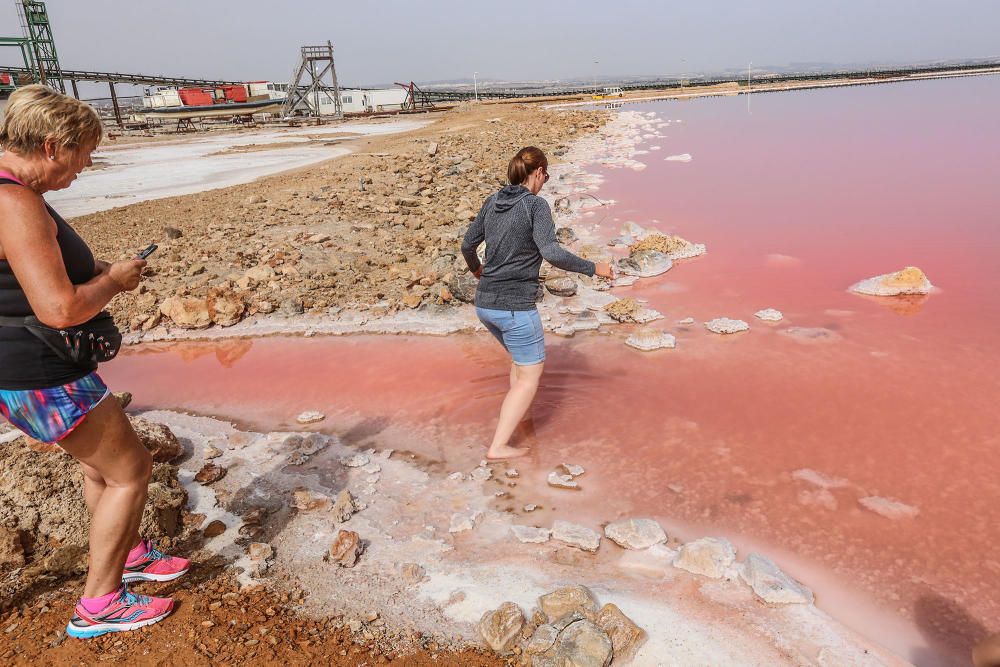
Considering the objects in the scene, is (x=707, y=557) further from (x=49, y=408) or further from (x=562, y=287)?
(x=562, y=287)

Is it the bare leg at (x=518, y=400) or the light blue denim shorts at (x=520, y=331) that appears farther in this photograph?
the bare leg at (x=518, y=400)

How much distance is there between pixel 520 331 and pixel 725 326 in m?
2.46

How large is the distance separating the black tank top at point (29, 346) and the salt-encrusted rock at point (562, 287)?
14.1ft

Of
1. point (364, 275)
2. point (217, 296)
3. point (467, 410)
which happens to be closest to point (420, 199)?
point (364, 275)

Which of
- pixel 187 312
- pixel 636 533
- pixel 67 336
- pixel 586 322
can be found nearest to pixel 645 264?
pixel 586 322

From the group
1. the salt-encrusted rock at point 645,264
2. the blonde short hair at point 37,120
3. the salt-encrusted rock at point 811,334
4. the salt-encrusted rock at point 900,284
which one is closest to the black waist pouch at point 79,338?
the blonde short hair at point 37,120

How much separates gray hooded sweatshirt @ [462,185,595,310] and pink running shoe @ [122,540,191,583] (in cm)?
185

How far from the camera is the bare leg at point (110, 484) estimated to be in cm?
211

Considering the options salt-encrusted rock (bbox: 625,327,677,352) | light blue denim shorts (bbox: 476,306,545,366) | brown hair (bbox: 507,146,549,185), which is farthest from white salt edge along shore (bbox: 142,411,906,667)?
salt-encrusted rock (bbox: 625,327,677,352)

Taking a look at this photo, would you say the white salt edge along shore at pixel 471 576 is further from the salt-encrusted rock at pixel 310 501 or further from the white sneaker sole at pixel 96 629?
the white sneaker sole at pixel 96 629

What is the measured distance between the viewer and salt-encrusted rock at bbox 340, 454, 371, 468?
3.61m

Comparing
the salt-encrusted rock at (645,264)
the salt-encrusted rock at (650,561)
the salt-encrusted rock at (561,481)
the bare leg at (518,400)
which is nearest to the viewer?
the salt-encrusted rock at (650,561)

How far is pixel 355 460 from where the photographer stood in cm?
365

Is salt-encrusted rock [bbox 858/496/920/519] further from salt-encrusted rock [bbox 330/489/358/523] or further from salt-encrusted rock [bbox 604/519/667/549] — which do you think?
salt-encrusted rock [bbox 330/489/358/523]
